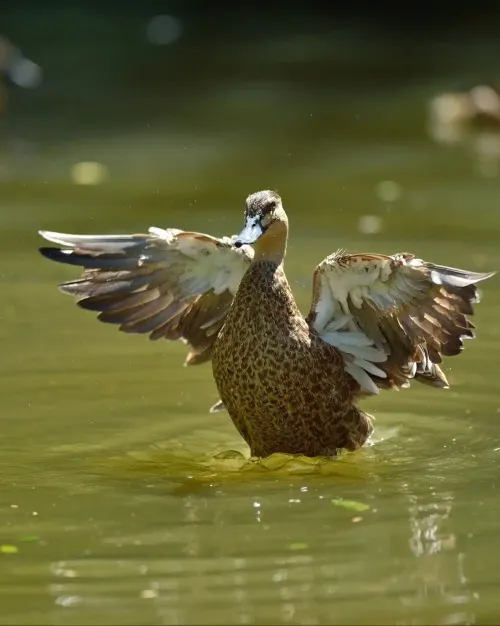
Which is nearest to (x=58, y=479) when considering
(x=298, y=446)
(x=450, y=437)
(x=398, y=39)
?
(x=298, y=446)

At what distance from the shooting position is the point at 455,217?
12438 mm

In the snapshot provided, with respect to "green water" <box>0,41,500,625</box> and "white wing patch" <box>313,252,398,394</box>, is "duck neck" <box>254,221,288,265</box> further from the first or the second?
"green water" <box>0,41,500,625</box>

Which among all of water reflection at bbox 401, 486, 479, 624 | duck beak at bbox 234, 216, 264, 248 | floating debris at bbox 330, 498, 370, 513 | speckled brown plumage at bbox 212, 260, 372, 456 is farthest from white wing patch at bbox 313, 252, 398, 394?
floating debris at bbox 330, 498, 370, 513

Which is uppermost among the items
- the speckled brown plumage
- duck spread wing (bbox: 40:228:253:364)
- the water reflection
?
duck spread wing (bbox: 40:228:253:364)

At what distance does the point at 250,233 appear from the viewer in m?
6.76

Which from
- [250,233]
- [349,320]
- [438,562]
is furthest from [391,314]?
[438,562]

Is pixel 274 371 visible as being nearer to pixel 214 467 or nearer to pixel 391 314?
pixel 214 467

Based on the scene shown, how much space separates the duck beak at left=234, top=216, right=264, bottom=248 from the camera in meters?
6.60

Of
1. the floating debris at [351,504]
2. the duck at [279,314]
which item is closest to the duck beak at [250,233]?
the duck at [279,314]

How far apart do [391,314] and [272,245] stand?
632mm

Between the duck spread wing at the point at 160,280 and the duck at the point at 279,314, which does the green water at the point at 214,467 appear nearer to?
the duck at the point at 279,314

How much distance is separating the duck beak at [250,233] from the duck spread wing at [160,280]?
11.4 inches

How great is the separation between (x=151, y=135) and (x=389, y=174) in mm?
3105

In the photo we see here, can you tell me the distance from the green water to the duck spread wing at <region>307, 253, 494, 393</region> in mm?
387
